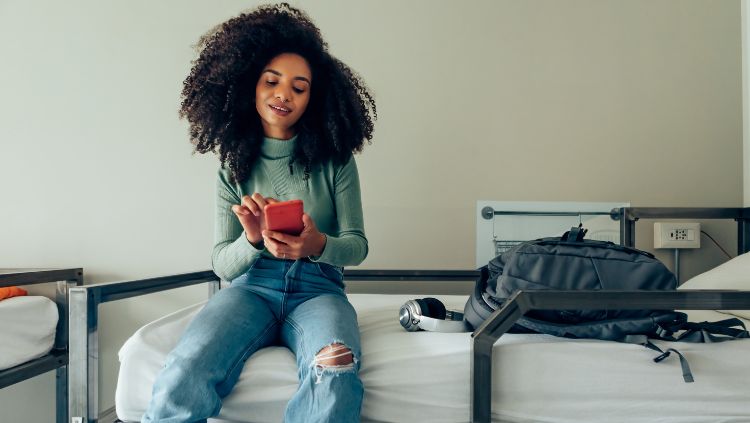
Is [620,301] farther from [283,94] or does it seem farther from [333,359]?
[283,94]

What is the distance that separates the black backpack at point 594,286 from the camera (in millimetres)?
980

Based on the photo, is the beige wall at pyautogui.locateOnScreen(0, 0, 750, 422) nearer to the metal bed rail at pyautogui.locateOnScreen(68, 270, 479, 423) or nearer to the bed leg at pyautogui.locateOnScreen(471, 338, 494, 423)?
the metal bed rail at pyautogui.locateOnScreen(68, 270, 479, 423)

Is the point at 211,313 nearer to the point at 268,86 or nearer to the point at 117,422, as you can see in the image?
the point at 117,422

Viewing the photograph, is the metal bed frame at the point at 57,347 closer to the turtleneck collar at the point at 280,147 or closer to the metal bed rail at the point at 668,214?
the turtleneck collar at the point at 280,147

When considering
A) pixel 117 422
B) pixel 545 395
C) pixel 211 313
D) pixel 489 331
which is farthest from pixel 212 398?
pixel 545 395

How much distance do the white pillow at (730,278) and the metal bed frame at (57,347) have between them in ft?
5.93

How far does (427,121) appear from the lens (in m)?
1.78

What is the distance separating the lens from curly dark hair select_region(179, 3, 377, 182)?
46.4 inches

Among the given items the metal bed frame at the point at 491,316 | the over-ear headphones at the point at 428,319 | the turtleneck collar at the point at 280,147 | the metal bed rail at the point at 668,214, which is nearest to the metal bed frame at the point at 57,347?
the metal bed frame at the point at 491,316

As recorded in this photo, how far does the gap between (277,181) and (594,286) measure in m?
0.70

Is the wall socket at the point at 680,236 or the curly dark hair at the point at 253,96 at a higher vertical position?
the curly dark hair at the point at 253,96

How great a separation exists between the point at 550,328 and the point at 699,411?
27 centimetres

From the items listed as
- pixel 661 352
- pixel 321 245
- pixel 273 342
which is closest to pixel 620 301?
pixel 661 352

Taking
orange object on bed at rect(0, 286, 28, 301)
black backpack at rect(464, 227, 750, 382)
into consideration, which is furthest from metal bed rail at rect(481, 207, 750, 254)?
orange object on bed at rect(0, 286, 28, 301)
